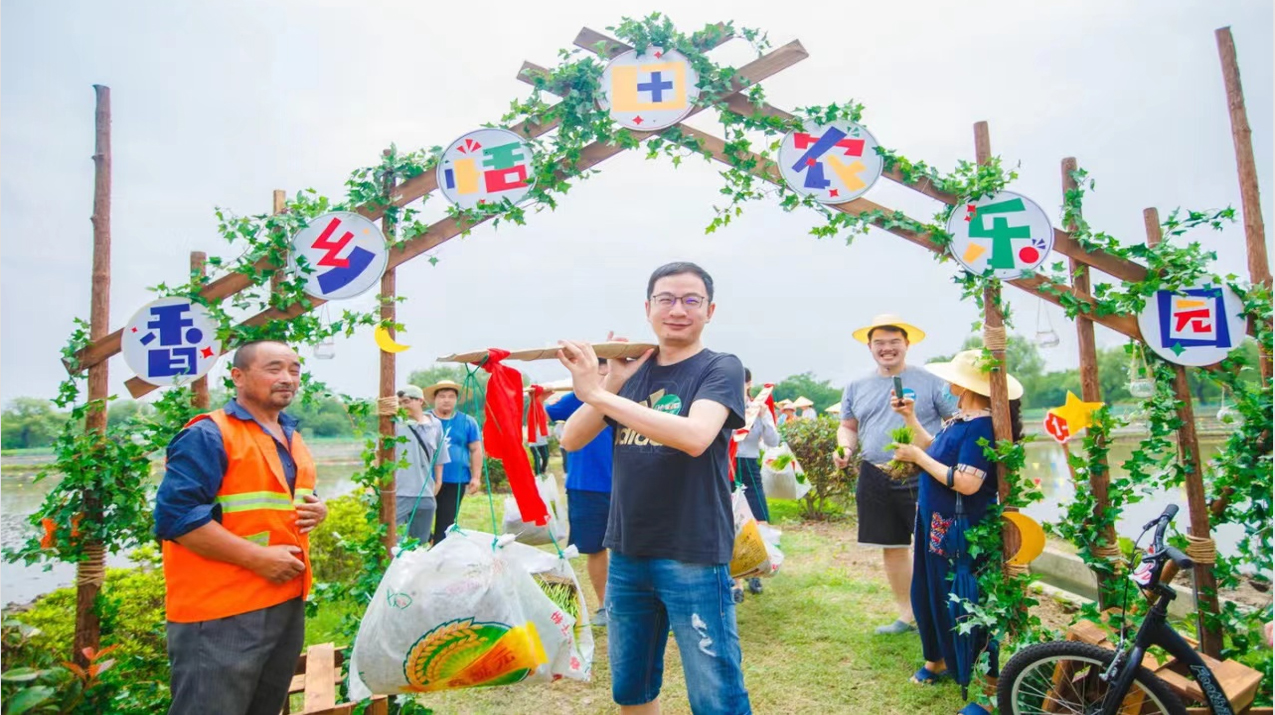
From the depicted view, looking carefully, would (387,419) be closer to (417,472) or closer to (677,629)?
(417,472)

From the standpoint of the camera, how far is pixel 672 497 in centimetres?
213

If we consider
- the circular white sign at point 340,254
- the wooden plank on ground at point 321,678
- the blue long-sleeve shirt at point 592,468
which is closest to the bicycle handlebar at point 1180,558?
the blue long-sleeve shirt at point 592,468

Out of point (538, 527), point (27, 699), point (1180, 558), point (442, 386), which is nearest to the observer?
point (1180, 558)

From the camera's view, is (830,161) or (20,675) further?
(830,161)

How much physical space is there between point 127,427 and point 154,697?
120 centimetres

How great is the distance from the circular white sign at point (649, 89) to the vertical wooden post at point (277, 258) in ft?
5.31

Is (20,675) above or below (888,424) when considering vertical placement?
below

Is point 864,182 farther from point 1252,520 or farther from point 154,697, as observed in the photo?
point 154,697

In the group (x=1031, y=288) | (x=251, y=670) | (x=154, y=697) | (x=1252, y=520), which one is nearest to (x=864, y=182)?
(x=1031, y=288)

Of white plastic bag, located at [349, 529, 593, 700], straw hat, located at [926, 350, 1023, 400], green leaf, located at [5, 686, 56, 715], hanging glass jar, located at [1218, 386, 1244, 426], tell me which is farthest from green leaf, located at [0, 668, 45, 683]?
hanging glass jar, located at [1218, 386, 1244, 426]

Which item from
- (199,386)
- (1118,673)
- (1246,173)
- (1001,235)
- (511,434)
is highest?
(1246,173)

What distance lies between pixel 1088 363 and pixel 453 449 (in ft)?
13.1

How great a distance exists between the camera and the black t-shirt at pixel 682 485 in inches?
82.2

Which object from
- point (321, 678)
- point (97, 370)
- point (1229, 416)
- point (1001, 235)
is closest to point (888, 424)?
point (1001, 235)
